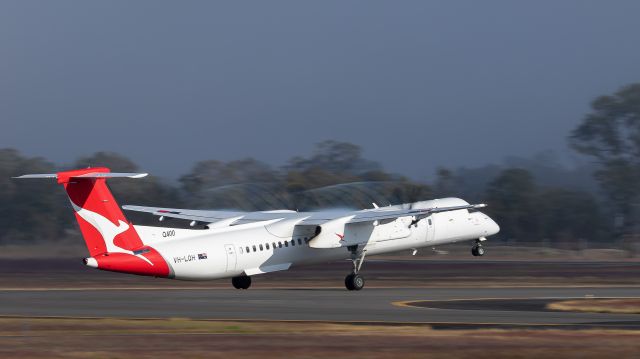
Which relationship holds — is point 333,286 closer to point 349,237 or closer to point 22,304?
point 349,237

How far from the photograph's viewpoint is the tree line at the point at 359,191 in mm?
75062

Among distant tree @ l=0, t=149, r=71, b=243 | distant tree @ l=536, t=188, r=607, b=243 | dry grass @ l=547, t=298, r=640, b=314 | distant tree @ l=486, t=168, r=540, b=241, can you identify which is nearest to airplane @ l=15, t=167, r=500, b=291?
dry grass @ l=547, t=298, r=640, b=314

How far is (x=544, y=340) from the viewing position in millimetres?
22062

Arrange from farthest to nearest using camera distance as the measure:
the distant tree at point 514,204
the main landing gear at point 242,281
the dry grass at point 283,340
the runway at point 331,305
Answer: the distant tree at point 514,204, the main landing gear at point 242,281, the runway at point 331,305, the dry grass at point 283,340

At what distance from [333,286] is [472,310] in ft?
43.4

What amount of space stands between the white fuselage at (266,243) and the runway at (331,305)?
1.15 m

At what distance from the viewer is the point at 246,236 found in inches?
1438

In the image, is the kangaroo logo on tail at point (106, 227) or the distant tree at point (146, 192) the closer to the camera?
the kangaroo logo on tail at point (106, 227)

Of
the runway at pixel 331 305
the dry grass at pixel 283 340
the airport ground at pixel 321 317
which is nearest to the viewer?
the dry grass at pixel 283 340

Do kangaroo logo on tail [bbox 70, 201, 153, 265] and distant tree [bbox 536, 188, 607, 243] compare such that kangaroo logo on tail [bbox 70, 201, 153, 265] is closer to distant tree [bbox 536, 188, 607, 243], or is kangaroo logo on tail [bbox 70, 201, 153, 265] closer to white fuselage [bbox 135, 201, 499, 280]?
white fuselage [bbox 135, 201, 499, 280]

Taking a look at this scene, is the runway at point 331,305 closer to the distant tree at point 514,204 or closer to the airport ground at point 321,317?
the airport ground at point 321,317

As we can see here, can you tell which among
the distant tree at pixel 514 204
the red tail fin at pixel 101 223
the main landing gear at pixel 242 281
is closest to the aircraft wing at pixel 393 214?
the main landing gear at pixel 242 281

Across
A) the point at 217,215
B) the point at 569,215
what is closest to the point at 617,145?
the point at 569,215

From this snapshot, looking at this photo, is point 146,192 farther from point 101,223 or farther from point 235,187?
point 101,223
